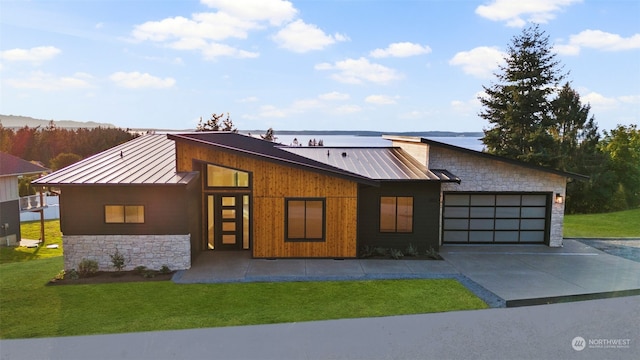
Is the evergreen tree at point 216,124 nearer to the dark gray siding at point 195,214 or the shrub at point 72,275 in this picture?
the dark gray siding at point 195,214

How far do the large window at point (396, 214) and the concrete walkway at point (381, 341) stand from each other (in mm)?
5546

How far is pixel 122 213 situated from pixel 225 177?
319 centimetres

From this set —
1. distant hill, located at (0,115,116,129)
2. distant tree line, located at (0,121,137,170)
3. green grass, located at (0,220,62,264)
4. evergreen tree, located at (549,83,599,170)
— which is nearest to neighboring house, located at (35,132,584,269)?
green grass, located at (0,220,62,264)

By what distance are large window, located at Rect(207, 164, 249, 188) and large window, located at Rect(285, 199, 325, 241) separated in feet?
5.50

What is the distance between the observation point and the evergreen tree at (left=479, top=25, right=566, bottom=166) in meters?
30.4

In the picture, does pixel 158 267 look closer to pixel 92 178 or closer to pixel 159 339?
pixel 92 178

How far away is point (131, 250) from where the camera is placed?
486 inches

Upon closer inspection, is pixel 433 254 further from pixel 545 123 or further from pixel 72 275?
pixel 545 123

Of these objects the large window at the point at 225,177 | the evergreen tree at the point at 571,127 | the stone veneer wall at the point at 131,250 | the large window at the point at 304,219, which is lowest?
the stone veneer wall at the point at 131,250

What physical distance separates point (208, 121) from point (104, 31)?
27.7 metres

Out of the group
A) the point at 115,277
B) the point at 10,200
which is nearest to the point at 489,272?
the point at 115,277

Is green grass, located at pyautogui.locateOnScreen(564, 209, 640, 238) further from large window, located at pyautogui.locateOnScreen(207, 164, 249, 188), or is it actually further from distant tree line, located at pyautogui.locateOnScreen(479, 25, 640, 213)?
large window, located at pyautogui.locateOnScreen(207, 164, 249, 188)

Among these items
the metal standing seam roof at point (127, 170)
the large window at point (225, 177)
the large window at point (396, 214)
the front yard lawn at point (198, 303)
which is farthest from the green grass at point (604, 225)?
the metal standing seam roof at point (127, 170)

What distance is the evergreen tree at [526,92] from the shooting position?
30.4 metres
